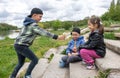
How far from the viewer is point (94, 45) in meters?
6.26

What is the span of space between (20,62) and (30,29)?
3.34 feet

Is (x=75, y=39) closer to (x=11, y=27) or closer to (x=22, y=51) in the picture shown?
(x=22, y=51)

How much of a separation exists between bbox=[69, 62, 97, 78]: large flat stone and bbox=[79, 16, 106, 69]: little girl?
212mm

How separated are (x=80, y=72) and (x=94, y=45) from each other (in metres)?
0.84

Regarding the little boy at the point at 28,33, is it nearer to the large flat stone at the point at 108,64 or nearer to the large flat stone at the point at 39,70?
the large flat stone at the point at 39,70

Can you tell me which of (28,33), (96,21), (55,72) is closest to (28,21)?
(28,33)

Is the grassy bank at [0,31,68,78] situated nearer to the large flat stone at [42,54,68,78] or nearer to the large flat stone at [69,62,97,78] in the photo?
the large flat stone at [42,54,68,78]

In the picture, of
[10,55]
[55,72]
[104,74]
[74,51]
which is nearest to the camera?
[104,74]

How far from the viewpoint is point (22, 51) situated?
249 inches

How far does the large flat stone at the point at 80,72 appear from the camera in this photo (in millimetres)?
5428

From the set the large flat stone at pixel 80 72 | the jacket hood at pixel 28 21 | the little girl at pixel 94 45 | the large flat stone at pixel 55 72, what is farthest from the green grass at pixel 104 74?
the jacket hood at pixel 28 21

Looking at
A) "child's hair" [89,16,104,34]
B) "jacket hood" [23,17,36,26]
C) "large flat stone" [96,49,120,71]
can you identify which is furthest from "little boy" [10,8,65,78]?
"large flat stone" [96,49,120,71]

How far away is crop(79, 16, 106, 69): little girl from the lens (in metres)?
6.25

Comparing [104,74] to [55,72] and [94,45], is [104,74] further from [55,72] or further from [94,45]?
[55,72]
